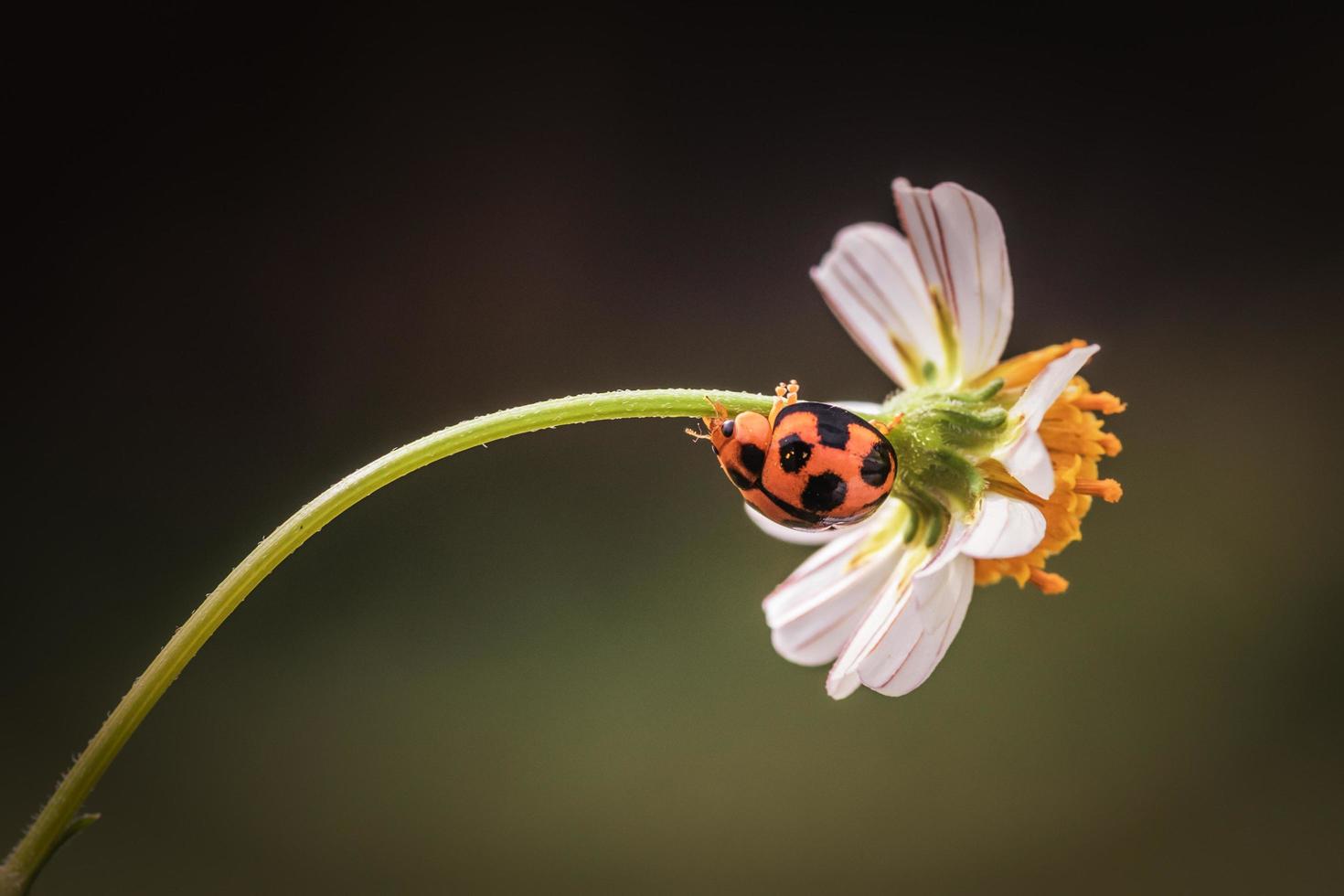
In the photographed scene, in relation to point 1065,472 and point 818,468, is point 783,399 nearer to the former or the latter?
point 818,468

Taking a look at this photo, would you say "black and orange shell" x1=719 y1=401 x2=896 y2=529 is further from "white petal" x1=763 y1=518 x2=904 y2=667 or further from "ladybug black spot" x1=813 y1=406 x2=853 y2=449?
"white petal" x1=763 y1=518 x2=904 y2=667

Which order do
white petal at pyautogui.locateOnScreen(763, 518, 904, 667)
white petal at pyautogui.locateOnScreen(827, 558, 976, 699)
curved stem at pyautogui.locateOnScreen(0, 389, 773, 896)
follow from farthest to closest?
white petal at pyautogui.locateOnScreen(763, 518, 904, 667), white petal at pyautogui.locateOnScreen(827, 558, 976, 699), curved stem at pyautogui.locateOnScreen(0, 389, 773, 896)

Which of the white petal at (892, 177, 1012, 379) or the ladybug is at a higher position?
the white petal at (892, 177, 1012, 379)

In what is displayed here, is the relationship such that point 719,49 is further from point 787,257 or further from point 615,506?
point 615,506

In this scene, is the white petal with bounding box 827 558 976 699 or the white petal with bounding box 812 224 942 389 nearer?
the white petal with bounding box 827 558 976 699

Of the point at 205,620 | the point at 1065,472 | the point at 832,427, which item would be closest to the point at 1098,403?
the point at 1065,472

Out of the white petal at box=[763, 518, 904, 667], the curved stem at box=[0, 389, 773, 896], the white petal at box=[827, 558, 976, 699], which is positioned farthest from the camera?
the white petal at box=[763, 518, 904, 667]

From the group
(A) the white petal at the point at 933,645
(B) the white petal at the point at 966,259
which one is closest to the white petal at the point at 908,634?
(A) the white petal at the point at 933,645

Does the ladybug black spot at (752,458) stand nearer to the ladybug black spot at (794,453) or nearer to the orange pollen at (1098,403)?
the ladybug black spot at (794,453)

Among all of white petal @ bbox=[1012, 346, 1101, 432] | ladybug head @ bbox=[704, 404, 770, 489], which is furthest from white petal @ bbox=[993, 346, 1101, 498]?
ladybug head @ bbox=[704, 404, 770, 489]
